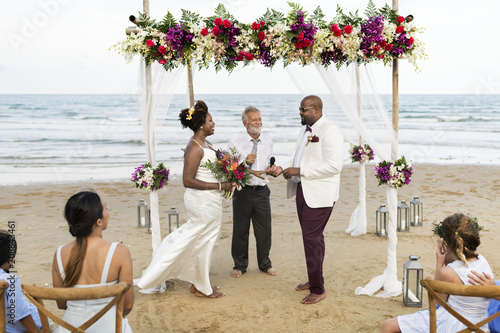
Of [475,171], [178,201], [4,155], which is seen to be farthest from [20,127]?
A: [475,171]

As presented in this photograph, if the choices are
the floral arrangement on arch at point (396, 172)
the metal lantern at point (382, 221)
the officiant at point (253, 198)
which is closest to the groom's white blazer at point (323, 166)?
the floral arrangement on arch at point (396, 172)

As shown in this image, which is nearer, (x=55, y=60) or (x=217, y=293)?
(x=217, y=293)

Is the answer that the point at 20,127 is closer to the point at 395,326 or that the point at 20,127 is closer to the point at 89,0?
the point at 89,0

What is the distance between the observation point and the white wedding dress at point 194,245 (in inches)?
214

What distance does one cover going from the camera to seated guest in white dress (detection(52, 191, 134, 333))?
2975 mm

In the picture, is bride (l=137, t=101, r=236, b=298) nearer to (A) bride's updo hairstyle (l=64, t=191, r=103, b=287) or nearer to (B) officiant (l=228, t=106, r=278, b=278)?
(B) officiant (l=228, t=106, r=278, b=278)

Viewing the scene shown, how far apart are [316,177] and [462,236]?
2256 millimetres

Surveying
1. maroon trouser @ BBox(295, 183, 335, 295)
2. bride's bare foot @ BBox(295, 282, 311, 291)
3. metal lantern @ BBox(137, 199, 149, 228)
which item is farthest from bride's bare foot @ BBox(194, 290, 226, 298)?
metal lantern @ BBox(137, 199, 149, 228)

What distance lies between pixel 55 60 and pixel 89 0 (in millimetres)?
5082

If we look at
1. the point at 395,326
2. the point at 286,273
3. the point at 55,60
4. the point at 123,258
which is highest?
the point at 55,60

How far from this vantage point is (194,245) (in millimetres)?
5566

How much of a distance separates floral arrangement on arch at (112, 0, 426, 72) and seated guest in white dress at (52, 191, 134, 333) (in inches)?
113

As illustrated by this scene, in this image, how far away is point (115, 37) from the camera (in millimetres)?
30719

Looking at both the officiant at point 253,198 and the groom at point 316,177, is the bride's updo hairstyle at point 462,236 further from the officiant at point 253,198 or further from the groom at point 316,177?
the officiant at point 253,198
